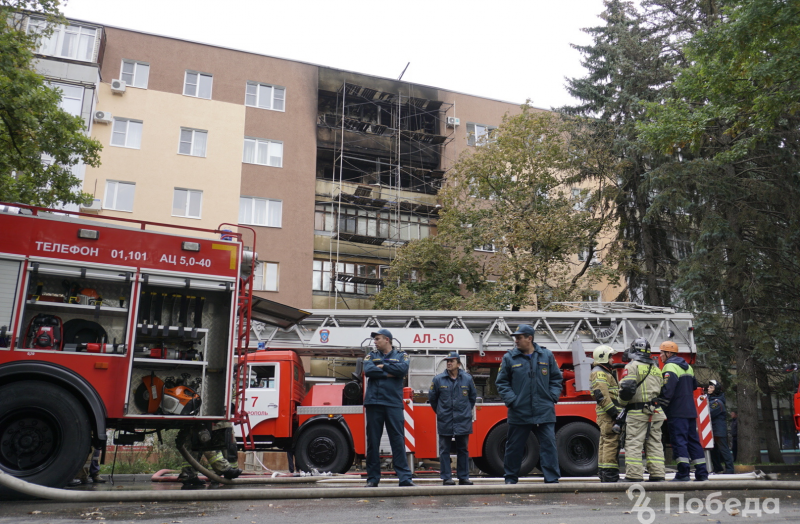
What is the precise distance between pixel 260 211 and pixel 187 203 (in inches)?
115

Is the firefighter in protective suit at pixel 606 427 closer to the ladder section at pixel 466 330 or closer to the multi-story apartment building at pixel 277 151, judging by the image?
the ladder section at pixel 466 330

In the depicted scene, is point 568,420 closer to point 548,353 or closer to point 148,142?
point 548,353

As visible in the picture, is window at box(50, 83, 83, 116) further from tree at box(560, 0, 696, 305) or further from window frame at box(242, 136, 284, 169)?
tree at box(560, 0, 696, 305)

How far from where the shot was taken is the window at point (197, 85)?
2808 cm

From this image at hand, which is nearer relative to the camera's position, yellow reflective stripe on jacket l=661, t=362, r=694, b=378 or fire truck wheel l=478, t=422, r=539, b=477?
yellow reflective stripe on jacket l=661, t=362, r=694, b=378

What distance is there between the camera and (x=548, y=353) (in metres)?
8.39

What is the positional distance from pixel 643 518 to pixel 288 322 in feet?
25.5

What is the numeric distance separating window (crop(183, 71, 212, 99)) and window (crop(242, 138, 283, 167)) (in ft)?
8.73

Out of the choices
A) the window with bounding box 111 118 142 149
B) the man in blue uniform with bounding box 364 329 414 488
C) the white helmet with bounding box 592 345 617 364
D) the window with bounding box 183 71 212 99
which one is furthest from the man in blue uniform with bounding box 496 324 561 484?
the window with bounding box 183 71 212 99

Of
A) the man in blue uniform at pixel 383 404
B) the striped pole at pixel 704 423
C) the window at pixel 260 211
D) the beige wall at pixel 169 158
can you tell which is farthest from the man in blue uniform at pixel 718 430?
the beige wall at pixel 169 158

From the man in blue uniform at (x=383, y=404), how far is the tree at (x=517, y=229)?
577 inches

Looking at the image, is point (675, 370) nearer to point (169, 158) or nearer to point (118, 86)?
point (169, 158)

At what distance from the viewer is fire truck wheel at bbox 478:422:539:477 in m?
11.9

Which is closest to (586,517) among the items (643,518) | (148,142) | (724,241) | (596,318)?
(643,518)
